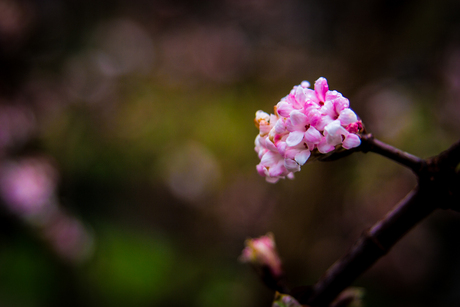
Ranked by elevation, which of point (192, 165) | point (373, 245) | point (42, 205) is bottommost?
point (373, 245)

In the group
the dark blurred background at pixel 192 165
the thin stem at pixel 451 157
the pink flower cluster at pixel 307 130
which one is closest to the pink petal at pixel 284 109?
the pink flower cluster at pixel 307 130

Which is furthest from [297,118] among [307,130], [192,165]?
[192,165]

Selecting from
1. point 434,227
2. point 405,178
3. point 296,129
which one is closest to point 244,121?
point 405,178

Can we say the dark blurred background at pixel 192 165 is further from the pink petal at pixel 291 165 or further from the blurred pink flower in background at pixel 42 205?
the pink petal at pixel 291 165

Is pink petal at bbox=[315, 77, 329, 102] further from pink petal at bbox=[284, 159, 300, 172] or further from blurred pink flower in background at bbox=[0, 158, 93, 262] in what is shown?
blurred pink flower in background at bbox=[0, 158, 93, 262]

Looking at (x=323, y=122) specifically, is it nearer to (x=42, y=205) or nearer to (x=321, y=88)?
(x=321, y=88)

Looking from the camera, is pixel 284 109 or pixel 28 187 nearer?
pixel 284 109

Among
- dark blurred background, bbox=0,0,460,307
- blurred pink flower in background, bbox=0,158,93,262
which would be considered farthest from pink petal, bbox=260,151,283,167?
blurred pink flower in background, bbox=0,158,93,262

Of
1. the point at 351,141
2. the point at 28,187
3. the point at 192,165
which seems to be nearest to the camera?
the point at 351,141
